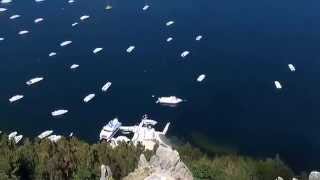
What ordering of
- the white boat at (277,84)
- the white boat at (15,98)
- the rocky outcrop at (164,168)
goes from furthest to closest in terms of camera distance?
the white boat at (15,98) < the white boat at (277,84) < the rocky outcrop at (164,168)

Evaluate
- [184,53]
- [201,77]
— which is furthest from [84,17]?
[201,77]

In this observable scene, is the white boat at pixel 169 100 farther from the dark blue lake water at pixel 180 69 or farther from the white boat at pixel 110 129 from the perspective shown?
the white boat at pixel 110 129

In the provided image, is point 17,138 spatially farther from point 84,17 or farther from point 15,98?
point 84,17

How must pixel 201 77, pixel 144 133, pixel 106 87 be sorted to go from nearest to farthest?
pixel 144 133 → pixel 106 87 → pixel 201 77

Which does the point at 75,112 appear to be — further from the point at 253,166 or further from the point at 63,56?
the point at 253,166

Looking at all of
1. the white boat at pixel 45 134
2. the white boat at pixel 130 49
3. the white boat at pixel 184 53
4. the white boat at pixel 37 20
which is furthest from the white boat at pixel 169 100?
the white boat at pixel 37 20

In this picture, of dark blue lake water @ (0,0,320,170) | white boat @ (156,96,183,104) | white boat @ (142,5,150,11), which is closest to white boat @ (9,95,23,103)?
dark blue lake water @ (0,0,320,170)

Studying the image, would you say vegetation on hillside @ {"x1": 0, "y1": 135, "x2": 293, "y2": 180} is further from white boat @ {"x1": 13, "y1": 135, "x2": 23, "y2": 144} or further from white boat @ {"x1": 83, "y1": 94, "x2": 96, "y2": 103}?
white boat @ {"x1": 83, "y1": 94, "x2": 96, "y2": 103}

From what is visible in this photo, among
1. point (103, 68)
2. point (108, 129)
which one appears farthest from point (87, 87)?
point (108, 129)
